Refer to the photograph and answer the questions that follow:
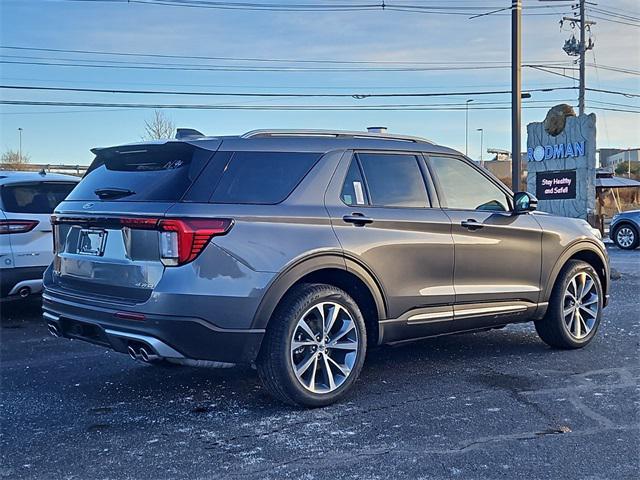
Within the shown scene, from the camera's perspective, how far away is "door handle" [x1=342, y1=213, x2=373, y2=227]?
500 cm

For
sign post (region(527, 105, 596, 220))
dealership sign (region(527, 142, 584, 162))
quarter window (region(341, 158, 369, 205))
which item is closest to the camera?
quarter window (region(341, 158, 369, 205))

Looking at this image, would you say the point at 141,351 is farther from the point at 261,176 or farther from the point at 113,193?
the point at 261,176

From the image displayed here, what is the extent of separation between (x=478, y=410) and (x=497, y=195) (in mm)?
2068

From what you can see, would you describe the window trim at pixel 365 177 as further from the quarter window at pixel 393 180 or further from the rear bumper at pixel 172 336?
the rear bumper at pixel 172 336

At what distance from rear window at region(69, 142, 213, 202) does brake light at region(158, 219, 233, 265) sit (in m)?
0.22

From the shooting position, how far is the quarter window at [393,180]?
5.32m

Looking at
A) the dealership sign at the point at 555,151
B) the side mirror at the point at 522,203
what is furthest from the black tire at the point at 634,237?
the side mirror at the point at 522,203

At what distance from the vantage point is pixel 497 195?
6.17 meters

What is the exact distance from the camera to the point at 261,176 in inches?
190

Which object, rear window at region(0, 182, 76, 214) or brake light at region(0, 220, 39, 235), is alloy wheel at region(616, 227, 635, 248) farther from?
brake light at region(0, 220, 39, 235)

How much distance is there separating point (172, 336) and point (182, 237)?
1.95 feet

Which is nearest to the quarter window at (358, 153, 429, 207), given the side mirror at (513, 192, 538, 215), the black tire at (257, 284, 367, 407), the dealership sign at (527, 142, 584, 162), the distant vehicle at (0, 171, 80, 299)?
the black tire at (257, 284, 367, 407)

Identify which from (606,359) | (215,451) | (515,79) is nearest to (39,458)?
(215,451)

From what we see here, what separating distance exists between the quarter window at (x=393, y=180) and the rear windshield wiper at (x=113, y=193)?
166cm
